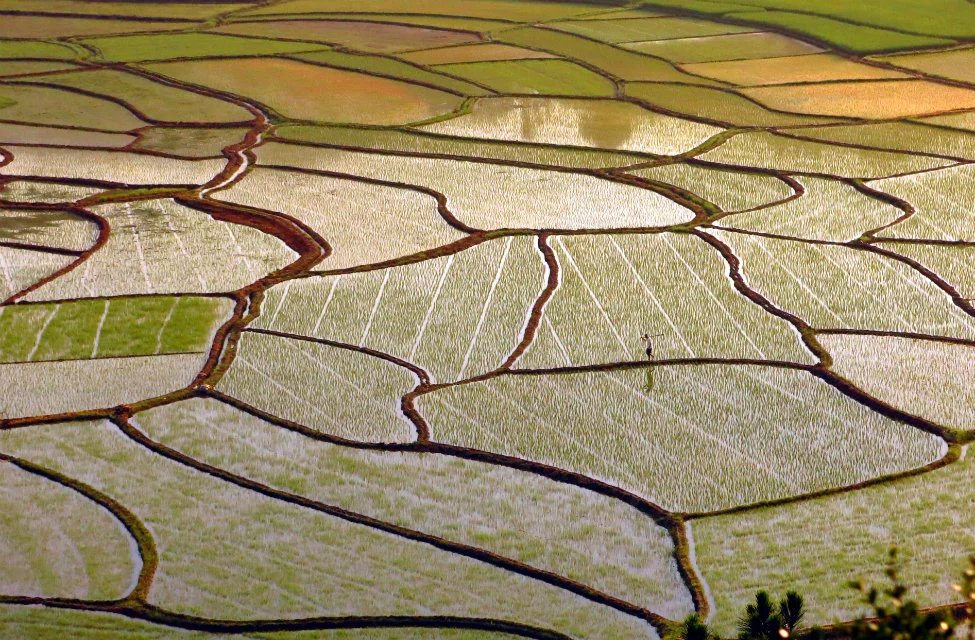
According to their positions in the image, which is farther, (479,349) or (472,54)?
(472,54)

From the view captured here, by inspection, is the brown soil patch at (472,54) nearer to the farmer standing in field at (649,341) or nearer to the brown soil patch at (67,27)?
the brown soil patch at (67,27)

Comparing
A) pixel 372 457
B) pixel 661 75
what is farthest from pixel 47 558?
pixel 661 75

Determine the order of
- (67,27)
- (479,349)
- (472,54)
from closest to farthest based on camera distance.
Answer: (479,349) < (472,54) < (67,27)

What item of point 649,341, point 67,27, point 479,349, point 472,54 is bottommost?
point 479,349

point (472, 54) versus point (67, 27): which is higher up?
point (472, 54)

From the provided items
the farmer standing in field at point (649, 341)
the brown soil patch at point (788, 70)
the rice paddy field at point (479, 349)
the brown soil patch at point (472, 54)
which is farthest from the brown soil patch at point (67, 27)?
the farmer standing in field at point (649, 341)

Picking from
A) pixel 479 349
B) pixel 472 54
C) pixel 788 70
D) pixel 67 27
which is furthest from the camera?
pixel 67 27

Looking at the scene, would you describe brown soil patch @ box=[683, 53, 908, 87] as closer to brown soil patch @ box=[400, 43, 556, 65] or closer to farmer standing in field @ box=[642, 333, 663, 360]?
brown soil patch @ box=[400, 43, 556, 65]

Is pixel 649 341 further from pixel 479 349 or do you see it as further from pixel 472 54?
pixel 472 54

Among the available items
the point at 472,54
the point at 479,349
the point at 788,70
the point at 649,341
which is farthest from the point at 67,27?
the point at 649,341
